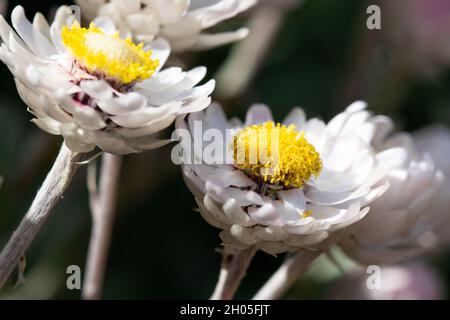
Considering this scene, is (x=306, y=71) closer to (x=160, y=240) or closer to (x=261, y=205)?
(x=160, y=240)

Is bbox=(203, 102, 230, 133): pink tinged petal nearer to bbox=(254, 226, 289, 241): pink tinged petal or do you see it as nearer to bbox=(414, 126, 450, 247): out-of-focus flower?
bbox=(254, 226, 289, 241): pink tinged petal

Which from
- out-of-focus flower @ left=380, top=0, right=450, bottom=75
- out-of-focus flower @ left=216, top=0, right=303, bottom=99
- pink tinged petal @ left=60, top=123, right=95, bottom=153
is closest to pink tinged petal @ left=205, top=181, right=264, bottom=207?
pink tinged petal @ left=60, top=123, right=95, bottom=153

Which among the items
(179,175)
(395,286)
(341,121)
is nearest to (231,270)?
(341,121)

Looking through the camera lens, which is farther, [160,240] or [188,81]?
[160,240]

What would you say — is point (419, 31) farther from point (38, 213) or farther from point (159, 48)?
point (38, 213)

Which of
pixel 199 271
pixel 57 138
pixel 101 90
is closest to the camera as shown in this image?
pixel 101 90
